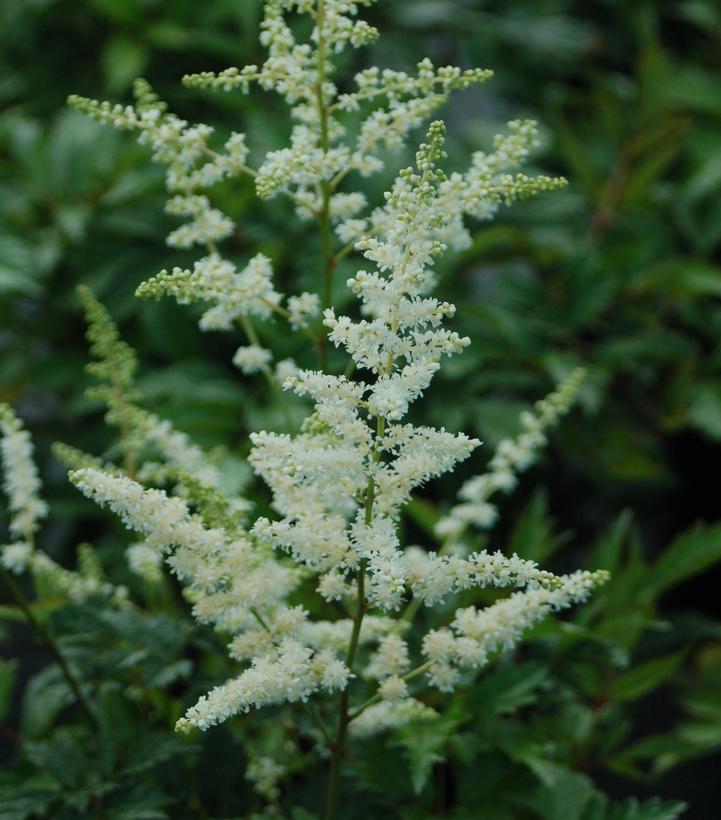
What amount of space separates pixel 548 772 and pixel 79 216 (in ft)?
3.32

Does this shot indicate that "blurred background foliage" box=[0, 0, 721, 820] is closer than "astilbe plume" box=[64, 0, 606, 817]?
No

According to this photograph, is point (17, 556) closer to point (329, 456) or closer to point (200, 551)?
point (200, 551)

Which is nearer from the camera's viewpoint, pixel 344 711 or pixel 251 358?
pixel 344 711

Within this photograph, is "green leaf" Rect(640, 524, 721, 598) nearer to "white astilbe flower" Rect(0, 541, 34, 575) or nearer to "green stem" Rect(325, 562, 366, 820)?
"green stem" Rect(325, 562, 366, 820)

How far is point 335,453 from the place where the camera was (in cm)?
66

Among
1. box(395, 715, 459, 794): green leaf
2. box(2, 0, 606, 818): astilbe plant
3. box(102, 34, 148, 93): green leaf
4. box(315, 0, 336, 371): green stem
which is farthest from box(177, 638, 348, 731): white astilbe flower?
box(102, 34, 148, 93): green leaf

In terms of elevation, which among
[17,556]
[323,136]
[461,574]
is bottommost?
[17,556]

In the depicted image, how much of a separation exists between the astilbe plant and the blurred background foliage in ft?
0.62

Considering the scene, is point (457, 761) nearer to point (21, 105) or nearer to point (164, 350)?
point (164, 350)

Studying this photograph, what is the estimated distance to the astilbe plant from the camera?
2.16 feet

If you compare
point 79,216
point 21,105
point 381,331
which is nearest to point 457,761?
point 381,331

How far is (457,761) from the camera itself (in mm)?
988

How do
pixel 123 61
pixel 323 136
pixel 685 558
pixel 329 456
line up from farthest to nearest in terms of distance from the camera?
pixel 123 61 < pixel 685 558 < pixel 323 136 < pixel 329 456

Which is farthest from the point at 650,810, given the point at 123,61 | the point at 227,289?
the point at 123,61
